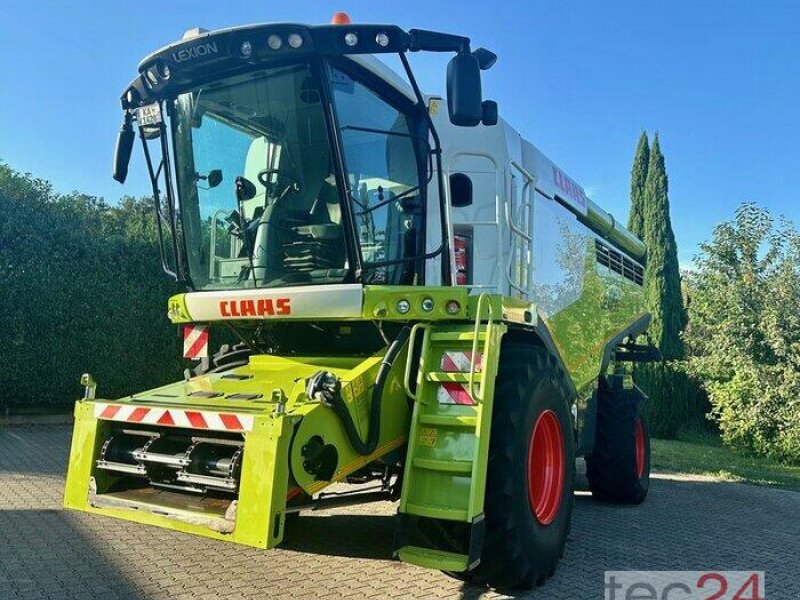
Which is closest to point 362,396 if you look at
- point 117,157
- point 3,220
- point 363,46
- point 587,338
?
point 363,46

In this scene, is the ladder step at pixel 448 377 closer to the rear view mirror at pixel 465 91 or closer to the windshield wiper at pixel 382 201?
the windshield wiper at pixel 382 201

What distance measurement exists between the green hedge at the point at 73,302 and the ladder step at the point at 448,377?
27.7 feet

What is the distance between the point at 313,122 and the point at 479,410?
1874mm

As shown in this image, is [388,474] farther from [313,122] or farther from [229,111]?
[229,111]

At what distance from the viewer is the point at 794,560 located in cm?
494

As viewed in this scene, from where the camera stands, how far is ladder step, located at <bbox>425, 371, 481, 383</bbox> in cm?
372

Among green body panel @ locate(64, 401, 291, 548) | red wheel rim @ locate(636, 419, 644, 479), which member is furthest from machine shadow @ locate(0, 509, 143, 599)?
red wheel rim @ locate(636, 419, 644, 479)

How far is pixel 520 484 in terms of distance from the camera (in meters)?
3.73

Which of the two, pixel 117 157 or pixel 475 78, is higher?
pixel 475 78

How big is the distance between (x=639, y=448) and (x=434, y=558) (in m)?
4.21

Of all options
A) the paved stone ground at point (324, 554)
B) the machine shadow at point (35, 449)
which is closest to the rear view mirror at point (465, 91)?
the paved stone ground at point (324, 554)

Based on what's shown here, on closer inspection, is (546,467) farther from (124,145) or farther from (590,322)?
(124,145)

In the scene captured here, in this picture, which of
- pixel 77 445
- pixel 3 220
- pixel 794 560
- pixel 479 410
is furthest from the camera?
pixel 3 220

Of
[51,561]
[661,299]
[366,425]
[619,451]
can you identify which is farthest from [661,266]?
[51,561]
